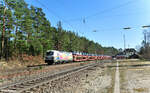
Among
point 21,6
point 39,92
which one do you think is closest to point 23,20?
point 21,6

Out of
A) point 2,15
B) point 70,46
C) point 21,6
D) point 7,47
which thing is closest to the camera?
point 2,15

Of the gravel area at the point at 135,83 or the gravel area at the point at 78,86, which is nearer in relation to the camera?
the gravel area at the point at 135,83

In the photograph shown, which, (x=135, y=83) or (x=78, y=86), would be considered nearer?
(x=78, y=86)

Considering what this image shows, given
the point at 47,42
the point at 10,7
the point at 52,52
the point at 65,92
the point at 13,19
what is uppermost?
the point at 10,7

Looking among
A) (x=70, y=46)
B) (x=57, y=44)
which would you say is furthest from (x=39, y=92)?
(x=70, y=46)

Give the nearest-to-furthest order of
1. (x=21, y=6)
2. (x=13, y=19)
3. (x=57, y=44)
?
(x=13, y=19) < (x=21, y=6) < (x=57, y=44)

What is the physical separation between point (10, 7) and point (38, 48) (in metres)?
12.8

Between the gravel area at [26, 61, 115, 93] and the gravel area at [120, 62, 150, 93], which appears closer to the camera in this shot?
the gravel area at [120, 62, 150, 93]

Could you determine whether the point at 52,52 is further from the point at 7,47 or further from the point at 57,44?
the point at 57,44

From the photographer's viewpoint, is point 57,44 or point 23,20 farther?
point 57,44

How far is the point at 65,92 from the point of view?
737 cm

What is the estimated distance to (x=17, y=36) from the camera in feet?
94.5

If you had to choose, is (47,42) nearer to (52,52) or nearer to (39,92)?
(52,52)

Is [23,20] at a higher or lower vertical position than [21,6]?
lower
